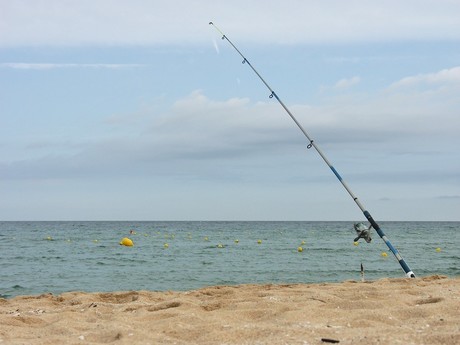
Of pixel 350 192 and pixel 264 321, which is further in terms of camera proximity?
pixel 350 192

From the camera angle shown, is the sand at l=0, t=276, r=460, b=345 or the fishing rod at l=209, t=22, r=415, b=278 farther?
the fishing rod at l=209, t=22, r=415, b=278

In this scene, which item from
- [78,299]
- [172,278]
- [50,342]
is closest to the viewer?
[50,342]

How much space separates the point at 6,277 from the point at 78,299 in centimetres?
923

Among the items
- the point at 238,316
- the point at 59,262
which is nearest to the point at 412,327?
the point at 238,316

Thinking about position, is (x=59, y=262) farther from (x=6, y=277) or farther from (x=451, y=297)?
(x=451, y=297)

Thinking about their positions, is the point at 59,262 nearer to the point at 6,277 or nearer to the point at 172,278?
the point at 6,277

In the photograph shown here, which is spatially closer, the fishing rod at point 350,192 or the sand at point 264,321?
the sand at point 264,321

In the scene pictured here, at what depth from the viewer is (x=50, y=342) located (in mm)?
4965

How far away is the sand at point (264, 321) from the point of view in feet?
15.7

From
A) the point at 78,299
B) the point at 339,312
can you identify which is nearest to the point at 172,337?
the point at 339,312

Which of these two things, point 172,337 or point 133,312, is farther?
point 133,312

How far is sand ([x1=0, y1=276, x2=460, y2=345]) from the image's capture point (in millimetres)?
4777

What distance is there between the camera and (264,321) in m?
5.71

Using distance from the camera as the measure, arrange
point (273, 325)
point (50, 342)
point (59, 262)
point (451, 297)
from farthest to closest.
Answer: point (59, 262)
point (451, 297)
point (273, 325)
point (50, 342)
